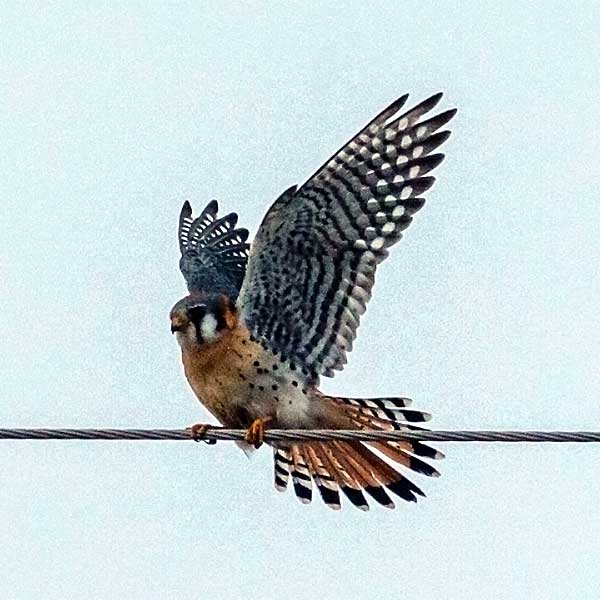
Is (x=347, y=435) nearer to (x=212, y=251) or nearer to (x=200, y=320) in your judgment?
(x=200, y=320)

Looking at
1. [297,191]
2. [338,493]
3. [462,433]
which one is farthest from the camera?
[338,493]

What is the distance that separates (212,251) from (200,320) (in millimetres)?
2061

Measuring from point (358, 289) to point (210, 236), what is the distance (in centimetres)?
251

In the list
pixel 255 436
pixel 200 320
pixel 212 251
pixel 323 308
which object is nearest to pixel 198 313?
pixel 200 320

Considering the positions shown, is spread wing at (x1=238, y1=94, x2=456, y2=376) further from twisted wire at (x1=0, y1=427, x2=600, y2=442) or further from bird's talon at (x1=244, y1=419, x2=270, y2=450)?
twisted wire at (x1=0, y1=427, x2=600, y2=442)

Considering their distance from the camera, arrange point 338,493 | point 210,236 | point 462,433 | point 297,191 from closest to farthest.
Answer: point 462,433 < point 297,191 < point 338,493 < point 210,236

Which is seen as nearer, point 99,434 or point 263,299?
point 99,434

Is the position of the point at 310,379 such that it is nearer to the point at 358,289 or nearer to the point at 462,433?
the point at 358,289

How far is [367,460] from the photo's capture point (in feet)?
27.8

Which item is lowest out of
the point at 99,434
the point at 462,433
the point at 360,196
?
the point at 462,433

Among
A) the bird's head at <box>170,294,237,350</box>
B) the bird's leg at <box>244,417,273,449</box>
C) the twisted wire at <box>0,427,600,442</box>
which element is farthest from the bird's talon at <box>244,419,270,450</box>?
the twisted wire at <box>0,427,600,442</box>

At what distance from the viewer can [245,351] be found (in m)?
8.27

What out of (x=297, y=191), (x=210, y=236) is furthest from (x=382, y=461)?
(x=210, y=236)

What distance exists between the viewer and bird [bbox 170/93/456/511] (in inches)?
320
